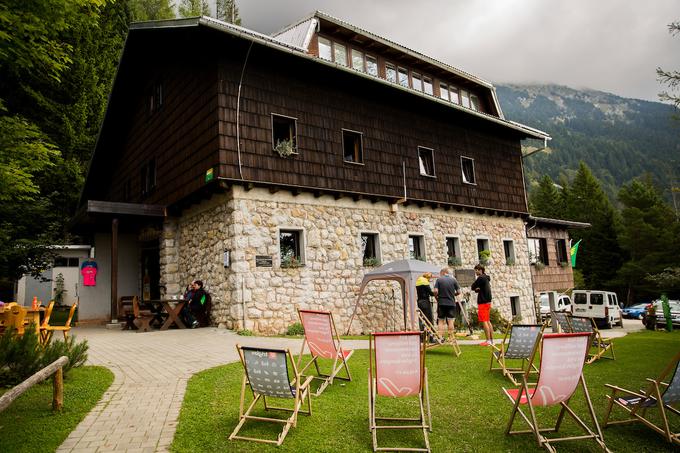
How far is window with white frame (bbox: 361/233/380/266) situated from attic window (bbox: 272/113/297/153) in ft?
11.5

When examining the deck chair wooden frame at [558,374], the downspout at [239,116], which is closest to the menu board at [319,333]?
the deck chair wooden frame at [558,374]

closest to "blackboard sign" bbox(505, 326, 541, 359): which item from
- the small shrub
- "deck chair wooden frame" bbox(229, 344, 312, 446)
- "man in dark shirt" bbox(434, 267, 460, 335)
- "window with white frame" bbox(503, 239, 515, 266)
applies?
"man in dark shirt" bbox(434, 267, 460, 335)

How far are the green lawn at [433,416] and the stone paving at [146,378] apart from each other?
0.74 feet

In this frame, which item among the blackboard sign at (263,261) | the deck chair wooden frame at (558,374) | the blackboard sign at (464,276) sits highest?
→ the blackboard sign at (263,261)

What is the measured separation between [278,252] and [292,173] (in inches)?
83.8

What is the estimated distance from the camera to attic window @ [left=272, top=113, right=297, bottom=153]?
1207 centimetres

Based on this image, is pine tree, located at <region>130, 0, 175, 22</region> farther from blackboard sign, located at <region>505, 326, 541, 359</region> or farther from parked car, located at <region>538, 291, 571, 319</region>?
blackboard sign, located at <region>505, 326, 541, 359</region>

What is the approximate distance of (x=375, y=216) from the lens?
13.6 meters

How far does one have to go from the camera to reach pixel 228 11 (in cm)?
3100

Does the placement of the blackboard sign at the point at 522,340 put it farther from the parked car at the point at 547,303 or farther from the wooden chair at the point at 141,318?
the parked car at the point at 547,303

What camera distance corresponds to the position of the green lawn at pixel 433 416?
3.69 metres

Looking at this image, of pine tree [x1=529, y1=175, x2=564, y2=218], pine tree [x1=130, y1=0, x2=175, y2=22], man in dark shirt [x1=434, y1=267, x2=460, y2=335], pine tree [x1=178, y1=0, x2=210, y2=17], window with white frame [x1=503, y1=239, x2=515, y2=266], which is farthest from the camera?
pine tree [x1=529, y1=175, x2=564, y2=218]

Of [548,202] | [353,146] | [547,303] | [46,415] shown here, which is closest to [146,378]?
[46,415]

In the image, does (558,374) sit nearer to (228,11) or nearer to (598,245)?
(228,11)
